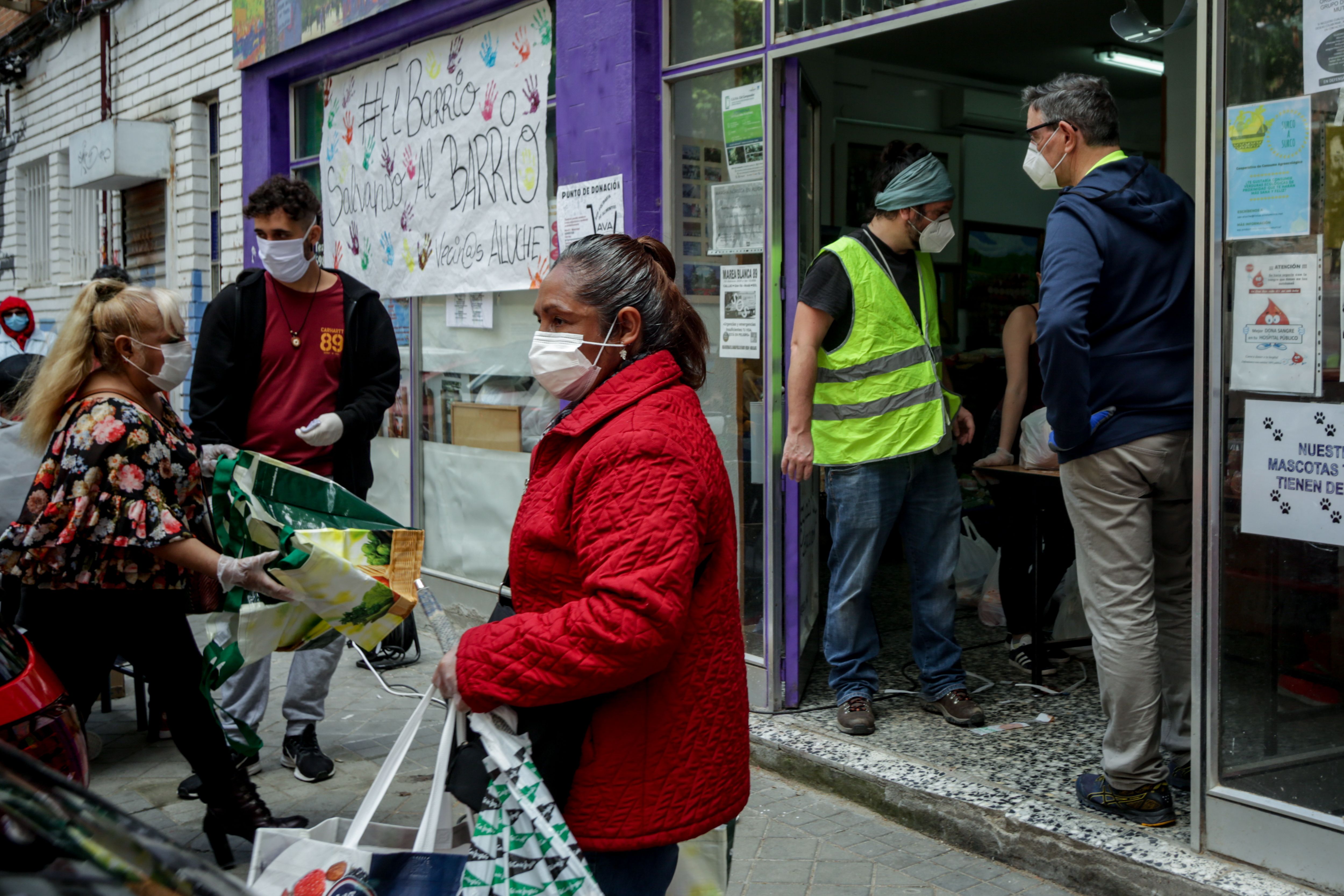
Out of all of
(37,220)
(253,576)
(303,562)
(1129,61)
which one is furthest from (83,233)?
(303,562)

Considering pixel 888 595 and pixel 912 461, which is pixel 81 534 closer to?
pixel 912 461

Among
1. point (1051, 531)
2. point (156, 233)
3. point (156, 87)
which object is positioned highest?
point (156, 87)

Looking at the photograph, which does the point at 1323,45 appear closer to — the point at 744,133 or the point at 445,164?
the point at 744,133

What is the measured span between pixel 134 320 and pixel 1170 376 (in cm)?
297

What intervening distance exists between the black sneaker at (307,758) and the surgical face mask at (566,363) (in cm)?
278

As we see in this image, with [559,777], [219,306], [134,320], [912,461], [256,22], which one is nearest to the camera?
[559,777]

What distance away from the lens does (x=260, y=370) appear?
4.44 metres

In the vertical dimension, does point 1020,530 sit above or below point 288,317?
below

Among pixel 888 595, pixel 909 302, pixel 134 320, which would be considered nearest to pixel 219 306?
pixel 134 320

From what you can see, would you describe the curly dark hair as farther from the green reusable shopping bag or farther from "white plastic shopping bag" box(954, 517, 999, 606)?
"white plastic shopping bag" box(954, 517, 999, 606)

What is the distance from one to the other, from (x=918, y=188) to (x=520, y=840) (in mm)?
3337

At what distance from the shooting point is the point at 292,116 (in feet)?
28.1

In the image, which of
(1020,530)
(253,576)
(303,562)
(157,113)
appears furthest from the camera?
(157,113)

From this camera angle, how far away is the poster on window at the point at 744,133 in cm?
491
